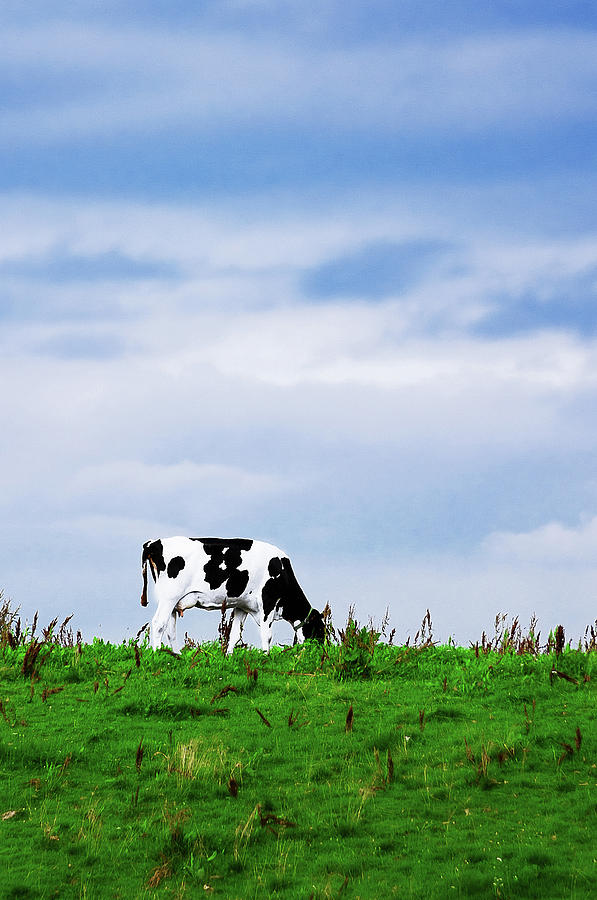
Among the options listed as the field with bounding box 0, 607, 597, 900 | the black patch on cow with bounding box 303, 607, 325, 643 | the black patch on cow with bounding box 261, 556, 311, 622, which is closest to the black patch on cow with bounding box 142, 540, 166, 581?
the black patch on cow with bounding box 261, 556, 311, 622

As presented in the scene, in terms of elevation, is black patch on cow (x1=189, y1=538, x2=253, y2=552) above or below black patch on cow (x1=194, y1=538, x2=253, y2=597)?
above

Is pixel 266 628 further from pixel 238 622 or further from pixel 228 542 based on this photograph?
pixel 228 542

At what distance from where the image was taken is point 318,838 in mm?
8852

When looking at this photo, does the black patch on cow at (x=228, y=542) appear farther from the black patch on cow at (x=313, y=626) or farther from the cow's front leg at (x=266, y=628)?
the black patch on cow at (x=313, y=626)

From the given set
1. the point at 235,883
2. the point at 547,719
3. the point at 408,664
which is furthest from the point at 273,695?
the point at 235,883

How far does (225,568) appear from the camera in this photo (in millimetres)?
22172

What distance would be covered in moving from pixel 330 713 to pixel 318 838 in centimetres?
396

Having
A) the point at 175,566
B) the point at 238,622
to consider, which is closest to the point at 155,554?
the point at 175,566

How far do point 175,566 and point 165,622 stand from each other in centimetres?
142

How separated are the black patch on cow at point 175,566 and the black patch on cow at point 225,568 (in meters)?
0.59

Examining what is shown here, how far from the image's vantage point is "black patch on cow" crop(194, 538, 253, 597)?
22.1 m

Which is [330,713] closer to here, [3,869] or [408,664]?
[408,664]

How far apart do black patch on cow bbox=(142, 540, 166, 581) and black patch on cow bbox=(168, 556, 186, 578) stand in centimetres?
18

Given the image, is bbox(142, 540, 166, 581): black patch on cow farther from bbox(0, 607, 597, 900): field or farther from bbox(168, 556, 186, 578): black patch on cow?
bbox(0, 607, 597, 900): field
